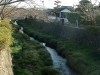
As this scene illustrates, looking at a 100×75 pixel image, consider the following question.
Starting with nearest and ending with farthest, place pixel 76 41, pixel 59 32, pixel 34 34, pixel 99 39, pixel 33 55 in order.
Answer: pixel 33 55 → pixel 99 39 → pixel 76 41 → pixel 59 32 → pixel 34 34

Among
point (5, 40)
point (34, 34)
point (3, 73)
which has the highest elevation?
point (5, 40)

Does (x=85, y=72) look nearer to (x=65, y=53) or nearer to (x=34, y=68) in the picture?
(x=34, y=68)

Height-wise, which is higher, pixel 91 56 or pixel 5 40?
pixel 5 40

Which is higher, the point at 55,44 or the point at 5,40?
the point at 5,40

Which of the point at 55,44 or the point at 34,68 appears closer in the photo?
the point at 34,68

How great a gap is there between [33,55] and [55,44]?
11934mm

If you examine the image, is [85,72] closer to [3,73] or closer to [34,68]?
[34,68]

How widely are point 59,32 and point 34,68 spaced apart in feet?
79.6

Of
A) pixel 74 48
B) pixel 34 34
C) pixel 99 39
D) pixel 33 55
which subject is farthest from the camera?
pixel 34 34

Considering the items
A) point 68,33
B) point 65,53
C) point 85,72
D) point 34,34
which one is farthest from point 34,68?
point 34,34

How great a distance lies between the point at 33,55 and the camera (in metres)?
26.0

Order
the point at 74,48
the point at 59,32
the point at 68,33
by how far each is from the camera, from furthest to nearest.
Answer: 1. the point at 59,32
2. the point at 68,33
3. the point at 74,48

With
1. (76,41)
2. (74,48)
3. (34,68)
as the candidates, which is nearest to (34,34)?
(76,41)

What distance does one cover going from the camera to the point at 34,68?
2131 centimetres
